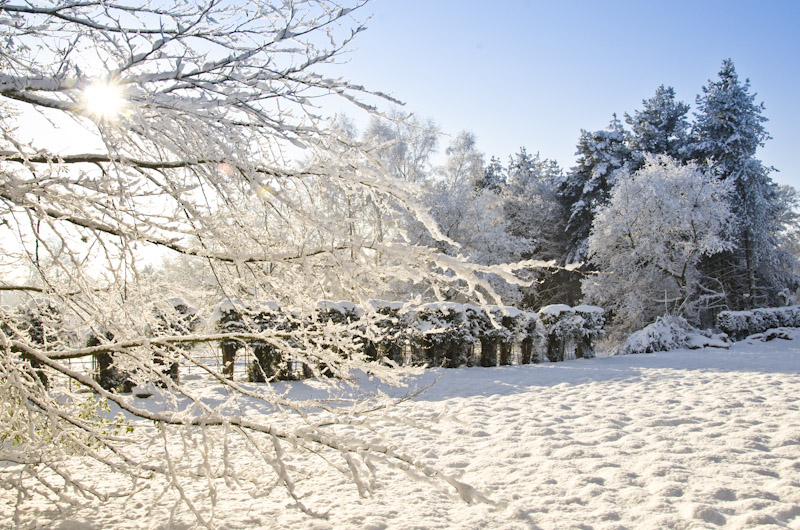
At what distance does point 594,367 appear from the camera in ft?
33.2

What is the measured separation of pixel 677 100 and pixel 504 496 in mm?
26949

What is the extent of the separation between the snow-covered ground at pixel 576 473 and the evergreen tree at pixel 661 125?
2044 centimetres

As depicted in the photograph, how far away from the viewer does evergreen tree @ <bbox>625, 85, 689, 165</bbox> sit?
2466cm

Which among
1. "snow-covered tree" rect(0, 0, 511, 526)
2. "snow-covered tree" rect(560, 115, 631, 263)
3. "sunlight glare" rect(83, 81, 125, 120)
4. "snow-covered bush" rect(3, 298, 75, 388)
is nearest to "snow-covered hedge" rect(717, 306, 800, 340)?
"snow-covered tree" rect(560, 115, 631, 263)

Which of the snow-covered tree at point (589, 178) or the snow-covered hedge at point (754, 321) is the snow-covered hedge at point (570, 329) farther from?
the snow-covered tree at point (589, 178)

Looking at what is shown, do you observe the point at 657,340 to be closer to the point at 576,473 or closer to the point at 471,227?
the point at 471,227

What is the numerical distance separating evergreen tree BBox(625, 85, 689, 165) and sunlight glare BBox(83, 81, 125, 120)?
85.2 ft

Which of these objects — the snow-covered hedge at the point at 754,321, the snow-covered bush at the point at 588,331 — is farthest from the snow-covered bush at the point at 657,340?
the snow-covered hedge at the point at 754,321

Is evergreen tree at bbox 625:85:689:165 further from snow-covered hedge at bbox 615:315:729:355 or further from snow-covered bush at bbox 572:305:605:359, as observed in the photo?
snow-covered bush at bbox 572:305:605:359

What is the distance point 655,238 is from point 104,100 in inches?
757

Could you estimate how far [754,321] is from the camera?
15.7 meters

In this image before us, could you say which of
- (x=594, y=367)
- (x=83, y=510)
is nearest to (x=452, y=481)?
(x=83, y=510)

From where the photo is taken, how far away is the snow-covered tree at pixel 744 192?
70.2ft

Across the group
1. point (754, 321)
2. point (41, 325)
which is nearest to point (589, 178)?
point (754, 321)
